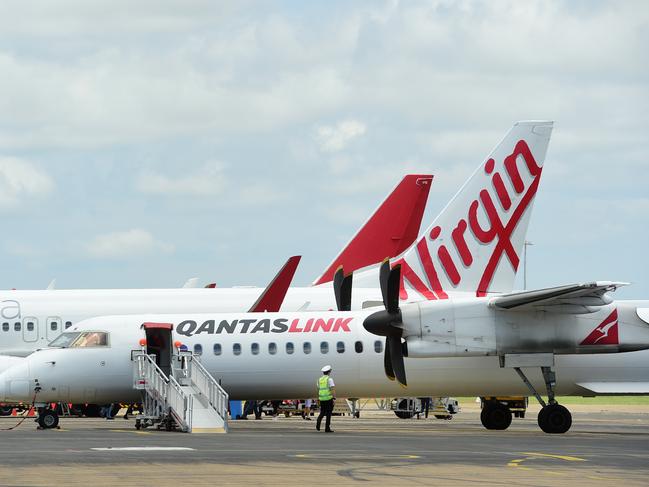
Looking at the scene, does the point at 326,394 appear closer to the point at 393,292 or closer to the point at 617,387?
the point at 393,292

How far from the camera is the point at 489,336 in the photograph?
34.3 m

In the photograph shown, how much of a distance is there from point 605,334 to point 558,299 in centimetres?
215

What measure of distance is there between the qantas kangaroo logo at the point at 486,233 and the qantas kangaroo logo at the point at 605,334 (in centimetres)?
376

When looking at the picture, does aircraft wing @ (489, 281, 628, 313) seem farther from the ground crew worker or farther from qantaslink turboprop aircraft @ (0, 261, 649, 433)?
the ground crew worker

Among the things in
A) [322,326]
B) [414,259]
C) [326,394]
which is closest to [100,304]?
[322,326]

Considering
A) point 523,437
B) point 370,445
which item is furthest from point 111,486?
point 523,437

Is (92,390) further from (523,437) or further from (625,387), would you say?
(625,387)

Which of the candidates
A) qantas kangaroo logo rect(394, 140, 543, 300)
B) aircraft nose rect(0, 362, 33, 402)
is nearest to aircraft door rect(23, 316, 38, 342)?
aircraft nose rect(0, 362, 33, 402)

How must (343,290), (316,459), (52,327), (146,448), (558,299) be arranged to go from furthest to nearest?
Result: (52,327), (343,290), (558,299), (146,448), (316,459)

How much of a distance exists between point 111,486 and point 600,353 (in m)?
20.2

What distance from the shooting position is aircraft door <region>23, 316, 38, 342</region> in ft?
143

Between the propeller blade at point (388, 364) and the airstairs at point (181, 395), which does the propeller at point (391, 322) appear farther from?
the airstairs at point (181, 395)

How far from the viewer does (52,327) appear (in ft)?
143

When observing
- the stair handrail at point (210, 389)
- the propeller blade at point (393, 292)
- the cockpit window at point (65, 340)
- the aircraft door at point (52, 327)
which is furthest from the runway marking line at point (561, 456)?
the aircraft door at point (52, 327)
